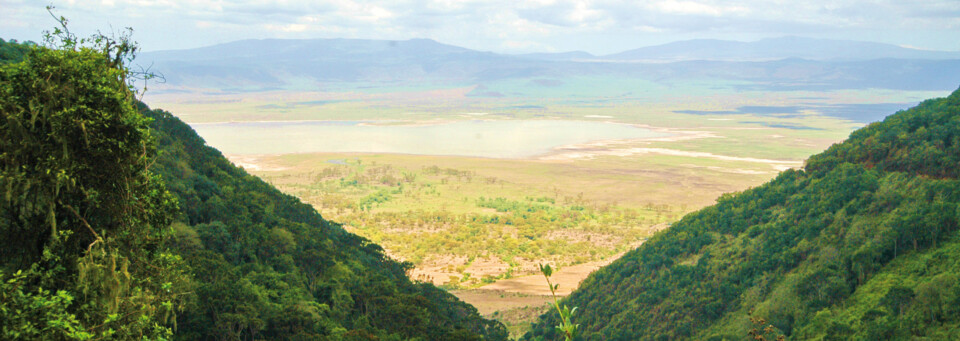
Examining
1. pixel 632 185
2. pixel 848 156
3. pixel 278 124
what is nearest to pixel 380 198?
pixel 632 185

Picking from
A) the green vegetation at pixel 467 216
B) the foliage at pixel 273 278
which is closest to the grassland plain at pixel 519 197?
the green vegetation at pixel 467 216

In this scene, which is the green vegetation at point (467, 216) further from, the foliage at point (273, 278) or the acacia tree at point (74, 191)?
the acacia tree at point (74, 191)

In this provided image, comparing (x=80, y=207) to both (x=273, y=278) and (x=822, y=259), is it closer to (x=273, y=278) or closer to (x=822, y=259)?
(x=273, y=278)

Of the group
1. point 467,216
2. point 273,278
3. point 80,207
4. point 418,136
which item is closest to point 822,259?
point 273,278

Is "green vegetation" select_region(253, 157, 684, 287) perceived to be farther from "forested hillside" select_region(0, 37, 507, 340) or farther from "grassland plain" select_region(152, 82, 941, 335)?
"forested hillside" select_region(0, 37, 507, 340)

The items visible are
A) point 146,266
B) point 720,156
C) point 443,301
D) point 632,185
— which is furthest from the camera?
point 720,156

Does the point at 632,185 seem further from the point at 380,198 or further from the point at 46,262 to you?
the point at 46,262

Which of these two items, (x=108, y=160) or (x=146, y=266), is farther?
(x=146, y=266)
